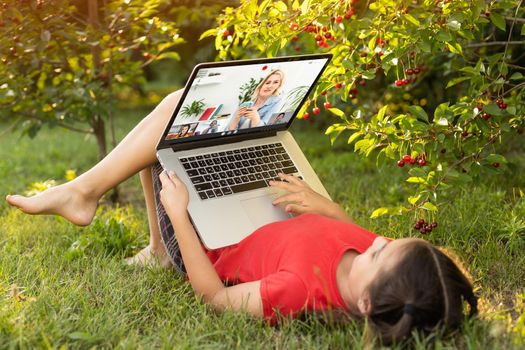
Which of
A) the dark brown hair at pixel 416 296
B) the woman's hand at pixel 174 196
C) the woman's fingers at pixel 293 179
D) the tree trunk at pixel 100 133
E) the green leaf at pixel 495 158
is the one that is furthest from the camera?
the tree trunk at pixel 100 133

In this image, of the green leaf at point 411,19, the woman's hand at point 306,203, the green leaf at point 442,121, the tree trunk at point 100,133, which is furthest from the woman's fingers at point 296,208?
the tree trunk at point 100,133

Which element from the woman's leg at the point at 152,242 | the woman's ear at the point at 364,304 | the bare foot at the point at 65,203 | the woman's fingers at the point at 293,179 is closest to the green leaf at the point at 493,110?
the woman's fingers at the point at 293,179

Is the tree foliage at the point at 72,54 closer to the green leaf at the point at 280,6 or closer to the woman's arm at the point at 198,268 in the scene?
the green leaf at the point at 280,6

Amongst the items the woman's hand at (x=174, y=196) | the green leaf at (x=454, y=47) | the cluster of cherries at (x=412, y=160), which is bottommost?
the cluster of cherries at (x=412, y=160)

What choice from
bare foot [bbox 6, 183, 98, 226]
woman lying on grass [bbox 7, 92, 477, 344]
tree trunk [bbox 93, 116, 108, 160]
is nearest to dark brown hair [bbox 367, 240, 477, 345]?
woman lying on grass [bbox 7, 92, 477, 344]

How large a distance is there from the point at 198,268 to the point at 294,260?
1.04 ft

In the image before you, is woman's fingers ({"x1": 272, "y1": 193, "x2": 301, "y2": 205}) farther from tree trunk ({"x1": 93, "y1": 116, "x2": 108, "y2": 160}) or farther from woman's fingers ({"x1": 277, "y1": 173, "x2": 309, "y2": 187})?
tree trunk ({"x1": 93, "y1": 116, "x2": 108, "y2": 160})

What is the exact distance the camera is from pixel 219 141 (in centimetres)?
237

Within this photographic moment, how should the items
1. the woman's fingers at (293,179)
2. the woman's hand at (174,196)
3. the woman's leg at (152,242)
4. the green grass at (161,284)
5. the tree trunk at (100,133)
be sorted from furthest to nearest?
the tree trunk at (100,133)
the woman's leg at (152,242)
the woman's fingers at (293,179)
the woman's hand at (174,196)
the green grass at (161,284)

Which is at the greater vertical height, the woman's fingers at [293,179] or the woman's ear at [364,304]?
the woman's ear at [364,304]

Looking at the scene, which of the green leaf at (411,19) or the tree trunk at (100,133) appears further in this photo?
the tree trunk at (100,133)

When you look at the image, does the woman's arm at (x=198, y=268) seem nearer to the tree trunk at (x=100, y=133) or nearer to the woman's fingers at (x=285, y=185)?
the woman's fingers at (x=285, y=185)

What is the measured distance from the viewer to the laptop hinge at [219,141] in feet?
7.52

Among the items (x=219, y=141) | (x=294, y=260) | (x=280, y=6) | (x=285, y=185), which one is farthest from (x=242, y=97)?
(x=294, y=260)
